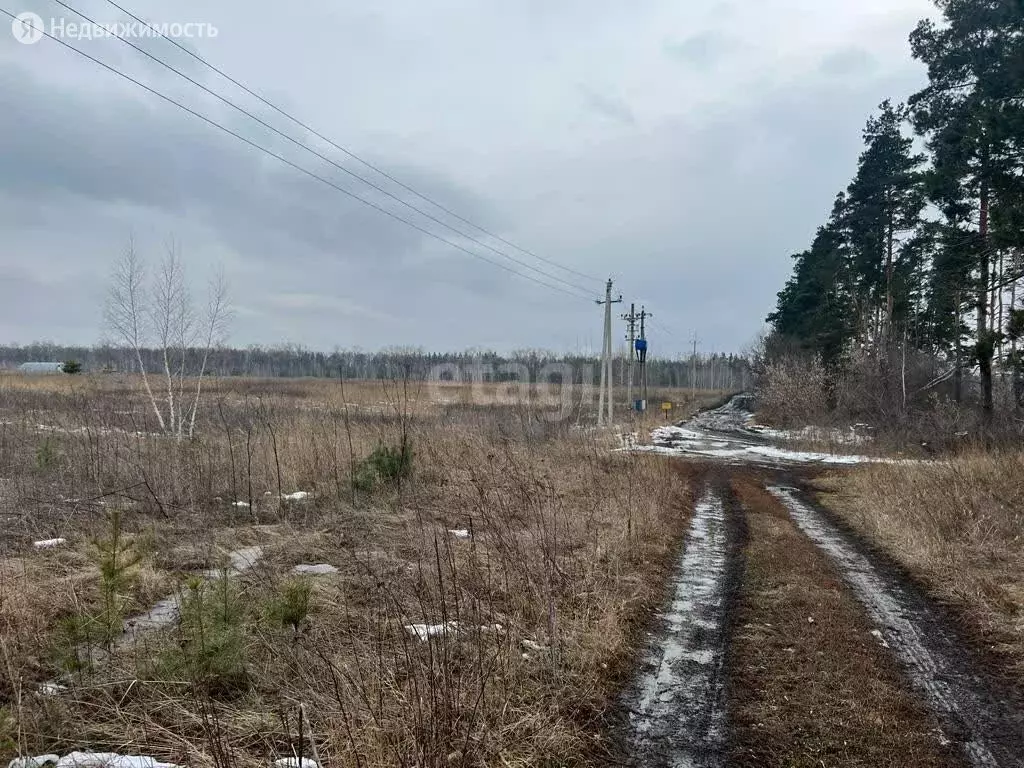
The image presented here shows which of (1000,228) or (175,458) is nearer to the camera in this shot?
(175,458)

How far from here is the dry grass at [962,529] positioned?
5.16 metres

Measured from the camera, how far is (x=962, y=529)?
25.2 ft

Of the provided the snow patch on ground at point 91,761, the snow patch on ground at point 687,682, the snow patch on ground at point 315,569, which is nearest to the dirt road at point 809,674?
the snow patch on ground at point 687,682

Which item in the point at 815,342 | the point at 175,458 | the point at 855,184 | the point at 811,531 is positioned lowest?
the point at 811,531

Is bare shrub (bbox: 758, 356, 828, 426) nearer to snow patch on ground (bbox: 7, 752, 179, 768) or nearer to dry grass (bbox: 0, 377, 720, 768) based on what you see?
dry grass (bbox: 0, 377, 720, 768)

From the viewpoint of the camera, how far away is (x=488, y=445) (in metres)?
12.4

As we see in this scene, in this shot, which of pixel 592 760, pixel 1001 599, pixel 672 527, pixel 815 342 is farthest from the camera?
pixel 815 342

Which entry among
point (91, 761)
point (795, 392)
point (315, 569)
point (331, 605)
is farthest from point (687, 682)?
point (795, 392)

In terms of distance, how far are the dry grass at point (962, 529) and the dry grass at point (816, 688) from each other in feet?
3.28

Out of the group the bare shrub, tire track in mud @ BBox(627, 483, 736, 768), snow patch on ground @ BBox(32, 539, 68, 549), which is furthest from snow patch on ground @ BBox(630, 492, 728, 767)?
the bare shrub

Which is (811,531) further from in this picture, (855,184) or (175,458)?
(855,184)

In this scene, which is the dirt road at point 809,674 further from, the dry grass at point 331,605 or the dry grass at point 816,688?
the dry grass at point 331,605

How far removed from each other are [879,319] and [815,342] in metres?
4.01

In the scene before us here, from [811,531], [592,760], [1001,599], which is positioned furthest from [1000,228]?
[592,760]
